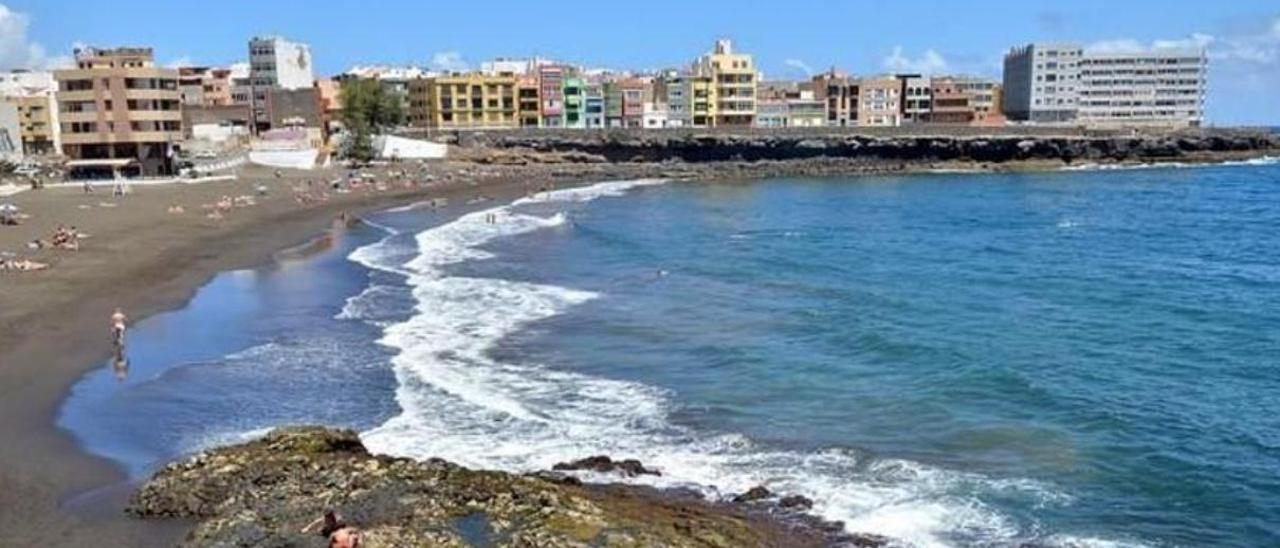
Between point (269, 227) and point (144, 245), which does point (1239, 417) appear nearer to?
point (144, 245)

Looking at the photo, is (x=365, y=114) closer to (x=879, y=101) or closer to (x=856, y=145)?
(x=856, y=145)

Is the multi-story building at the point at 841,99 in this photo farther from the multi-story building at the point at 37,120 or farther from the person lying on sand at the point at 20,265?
the person lying on sand at the point at 20,265

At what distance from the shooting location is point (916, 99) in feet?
518

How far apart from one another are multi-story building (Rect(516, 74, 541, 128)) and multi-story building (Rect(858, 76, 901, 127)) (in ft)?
143

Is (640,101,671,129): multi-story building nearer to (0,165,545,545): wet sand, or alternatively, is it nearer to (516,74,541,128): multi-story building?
(516,74,541,128): multi-story building

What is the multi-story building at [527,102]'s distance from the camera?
472ft

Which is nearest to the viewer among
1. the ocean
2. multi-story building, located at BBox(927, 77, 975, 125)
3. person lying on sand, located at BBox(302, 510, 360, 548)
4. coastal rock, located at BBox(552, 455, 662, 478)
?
person lying on sand, located at BBox(302, 510, 360, 548)

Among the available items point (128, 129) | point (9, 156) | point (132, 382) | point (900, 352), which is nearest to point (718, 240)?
point (900, 352)

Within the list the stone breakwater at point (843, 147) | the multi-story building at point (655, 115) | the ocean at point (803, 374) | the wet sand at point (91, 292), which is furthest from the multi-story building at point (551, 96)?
the ocean at point (803, 374)

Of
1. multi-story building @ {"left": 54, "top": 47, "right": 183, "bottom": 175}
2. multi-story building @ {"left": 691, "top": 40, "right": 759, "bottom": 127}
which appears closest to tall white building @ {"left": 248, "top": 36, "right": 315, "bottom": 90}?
multi-story building @ {"left": 691, "top": 40, "right": 759, "bottom": 127}

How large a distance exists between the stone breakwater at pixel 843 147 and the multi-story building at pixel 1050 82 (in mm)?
51613

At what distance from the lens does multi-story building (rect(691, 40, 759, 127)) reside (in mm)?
147000

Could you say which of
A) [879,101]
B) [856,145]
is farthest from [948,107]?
[856,145]

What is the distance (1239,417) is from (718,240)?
3541 centimetres
